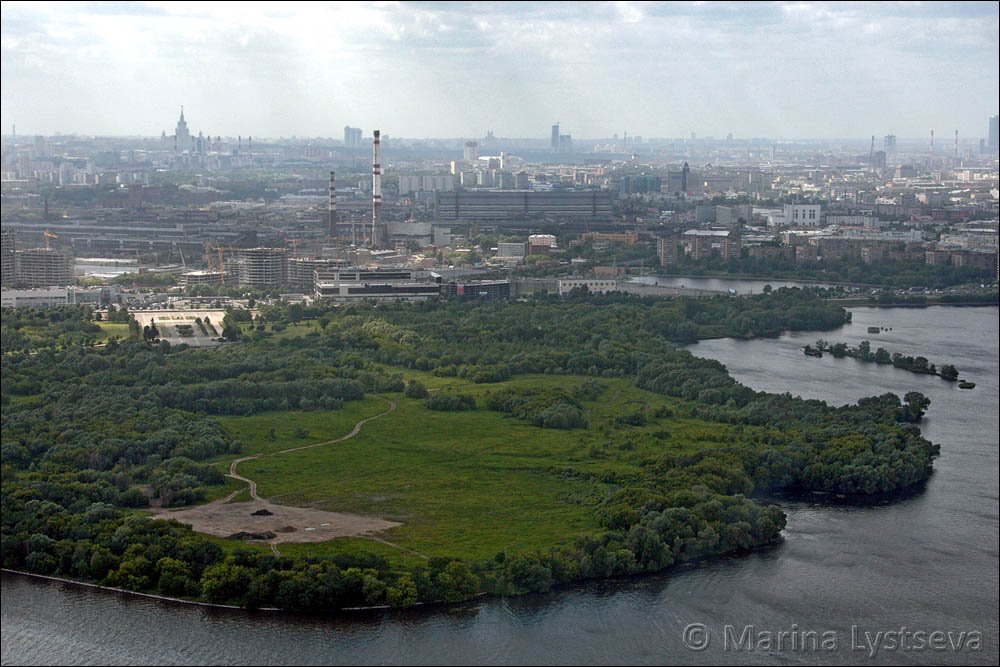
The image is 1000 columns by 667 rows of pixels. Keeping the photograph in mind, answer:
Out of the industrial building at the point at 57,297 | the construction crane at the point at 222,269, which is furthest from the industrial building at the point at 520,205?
the industrial building at the point at 57,297

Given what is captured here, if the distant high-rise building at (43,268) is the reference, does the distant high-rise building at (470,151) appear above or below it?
above

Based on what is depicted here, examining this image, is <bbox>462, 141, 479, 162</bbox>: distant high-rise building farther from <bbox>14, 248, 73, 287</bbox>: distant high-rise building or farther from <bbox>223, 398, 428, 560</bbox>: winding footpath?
<bbox>223, 398, 428, 560</bbox>: winding footpath

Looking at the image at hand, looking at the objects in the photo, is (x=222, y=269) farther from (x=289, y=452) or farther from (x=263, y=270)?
(x=289, y=452)

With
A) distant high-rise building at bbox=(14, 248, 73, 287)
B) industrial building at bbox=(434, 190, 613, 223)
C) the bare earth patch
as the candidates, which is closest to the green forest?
the bare earth patch

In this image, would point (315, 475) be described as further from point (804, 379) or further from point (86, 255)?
point (86, 255)

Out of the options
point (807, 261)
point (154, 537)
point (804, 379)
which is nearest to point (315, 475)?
point (154, 537)

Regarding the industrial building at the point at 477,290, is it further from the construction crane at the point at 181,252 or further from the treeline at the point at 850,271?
the construction crane at the point at 181,252

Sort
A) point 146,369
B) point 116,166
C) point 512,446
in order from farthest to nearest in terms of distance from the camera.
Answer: point 116,166, point 146,369, point 512,446

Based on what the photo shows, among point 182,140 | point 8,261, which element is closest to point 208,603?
point 8,261
